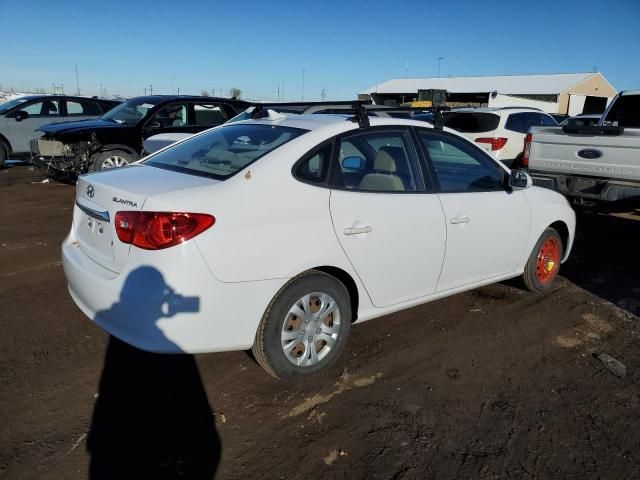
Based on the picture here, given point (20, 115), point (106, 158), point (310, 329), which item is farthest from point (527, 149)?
point (20, 115)

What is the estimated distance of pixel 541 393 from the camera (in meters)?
3.36

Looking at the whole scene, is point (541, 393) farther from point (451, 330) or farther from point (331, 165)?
point (331, 165)

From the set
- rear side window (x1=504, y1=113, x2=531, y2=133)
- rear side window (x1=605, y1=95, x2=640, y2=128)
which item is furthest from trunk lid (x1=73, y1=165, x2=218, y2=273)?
rear side window (x1=504, y1=113, x2=531, y2=133)

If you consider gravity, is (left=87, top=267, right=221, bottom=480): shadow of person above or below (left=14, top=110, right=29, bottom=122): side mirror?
below

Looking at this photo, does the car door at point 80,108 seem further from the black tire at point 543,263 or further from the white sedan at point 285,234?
the black tire at point 543,263

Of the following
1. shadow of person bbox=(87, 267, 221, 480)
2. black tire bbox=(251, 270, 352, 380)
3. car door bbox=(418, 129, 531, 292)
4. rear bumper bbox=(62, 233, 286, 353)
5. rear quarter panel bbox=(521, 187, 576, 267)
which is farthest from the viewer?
rear quarter panel bbox=(521, 187, 576, 267)

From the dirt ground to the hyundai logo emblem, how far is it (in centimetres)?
275

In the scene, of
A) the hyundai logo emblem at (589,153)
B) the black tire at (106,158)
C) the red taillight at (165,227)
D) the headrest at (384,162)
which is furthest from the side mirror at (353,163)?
the black tire at (106,158)

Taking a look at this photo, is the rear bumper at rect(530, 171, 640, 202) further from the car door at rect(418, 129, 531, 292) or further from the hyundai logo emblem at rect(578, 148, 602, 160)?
the car door at rect(418, 129, 531, 292)

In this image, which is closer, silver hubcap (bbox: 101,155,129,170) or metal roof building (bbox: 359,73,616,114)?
silver hubcap (bbox: 101,155,129,170)

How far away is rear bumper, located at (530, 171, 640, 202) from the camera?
6.37m

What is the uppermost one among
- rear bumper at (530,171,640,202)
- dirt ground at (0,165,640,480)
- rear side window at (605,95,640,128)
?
rear side window at (605,95,640,128)

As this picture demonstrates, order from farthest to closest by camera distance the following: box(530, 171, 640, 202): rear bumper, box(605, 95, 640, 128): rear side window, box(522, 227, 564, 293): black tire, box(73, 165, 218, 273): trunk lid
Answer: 1. box(605, 95, 640, 128): rear side window
2. box(530, 171, 640, 202): rear bumper
3. box(522, 227, 564, 293): black tire
4. box(73, 165, 218, 273): trunk lid

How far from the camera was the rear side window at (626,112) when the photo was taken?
8.46 m
